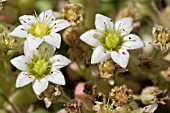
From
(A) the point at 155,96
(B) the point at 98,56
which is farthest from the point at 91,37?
(A) the point at 155,96

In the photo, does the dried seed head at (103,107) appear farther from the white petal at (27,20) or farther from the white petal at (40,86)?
the white petal at (27,20)

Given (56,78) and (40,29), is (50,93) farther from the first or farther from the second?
(40,29)

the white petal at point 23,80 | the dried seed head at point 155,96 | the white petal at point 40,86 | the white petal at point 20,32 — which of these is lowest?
the dried seed head at point 155,96

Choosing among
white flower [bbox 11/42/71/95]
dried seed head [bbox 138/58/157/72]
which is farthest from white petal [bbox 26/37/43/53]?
dried seed head [bbox 138/58/157/72]

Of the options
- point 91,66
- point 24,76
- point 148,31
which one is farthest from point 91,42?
point 148,31

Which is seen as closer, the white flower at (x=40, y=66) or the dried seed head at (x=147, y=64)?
the white flower at (x=40, y=66)

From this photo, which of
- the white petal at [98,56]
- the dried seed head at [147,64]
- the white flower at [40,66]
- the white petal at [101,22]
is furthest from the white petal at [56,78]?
the dried seed head at [147,64]
